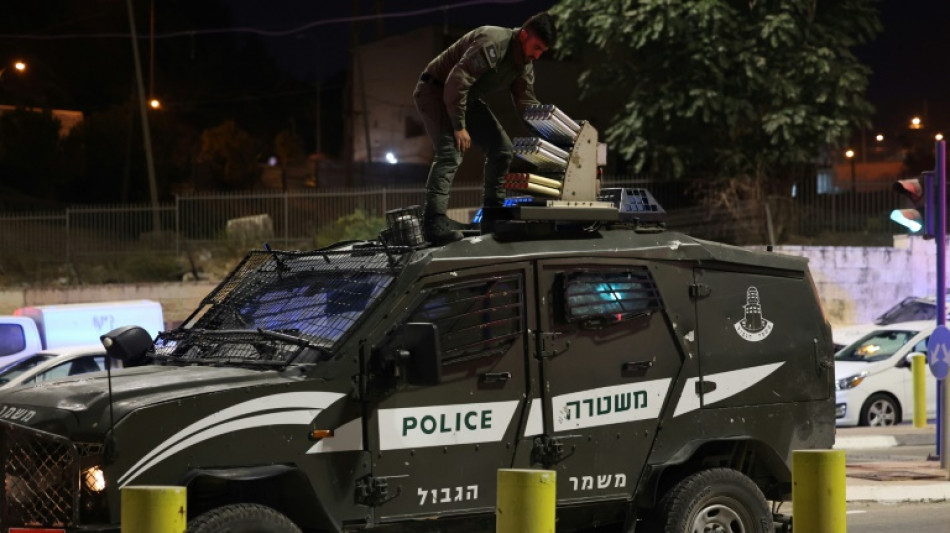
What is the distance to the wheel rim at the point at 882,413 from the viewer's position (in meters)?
18.5

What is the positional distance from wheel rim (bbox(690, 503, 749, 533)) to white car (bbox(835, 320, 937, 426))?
11.2m

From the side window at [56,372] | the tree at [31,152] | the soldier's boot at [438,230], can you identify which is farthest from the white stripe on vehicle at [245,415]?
the tree at [31,152]

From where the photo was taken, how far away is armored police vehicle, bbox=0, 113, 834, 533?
5.95m

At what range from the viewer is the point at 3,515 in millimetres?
6164

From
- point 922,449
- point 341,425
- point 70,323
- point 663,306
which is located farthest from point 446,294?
point 70,323

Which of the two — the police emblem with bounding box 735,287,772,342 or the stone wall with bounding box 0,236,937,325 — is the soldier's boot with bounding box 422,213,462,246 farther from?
the stone wall with bounding box 0,236,937,325

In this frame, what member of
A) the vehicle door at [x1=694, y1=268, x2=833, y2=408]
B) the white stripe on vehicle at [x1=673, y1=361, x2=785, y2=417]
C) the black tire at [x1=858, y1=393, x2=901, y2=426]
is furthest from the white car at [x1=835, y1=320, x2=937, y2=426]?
the white stripe on vehicle at [x1=673, y1=361, x2=785, y2=417]

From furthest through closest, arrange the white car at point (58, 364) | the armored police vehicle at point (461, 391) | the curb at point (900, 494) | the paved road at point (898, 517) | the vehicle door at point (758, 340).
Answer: the white car at point (58, 364), the curb at point (900, 494), the paved road at point (898, 517), the vehicle door at point (758, 340), the armored police vehicle at point (461, 391)

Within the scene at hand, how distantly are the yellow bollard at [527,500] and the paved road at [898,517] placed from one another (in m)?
5.09

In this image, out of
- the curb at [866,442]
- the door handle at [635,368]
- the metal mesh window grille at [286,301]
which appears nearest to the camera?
the metal mesh window grille at [286,301]

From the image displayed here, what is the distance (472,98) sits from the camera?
25.8 ft

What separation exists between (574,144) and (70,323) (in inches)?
582

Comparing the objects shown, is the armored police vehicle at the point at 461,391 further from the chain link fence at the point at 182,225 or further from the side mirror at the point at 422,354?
the chain link fence at the point at 182,225

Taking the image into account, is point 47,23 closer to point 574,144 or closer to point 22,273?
point 22,273
